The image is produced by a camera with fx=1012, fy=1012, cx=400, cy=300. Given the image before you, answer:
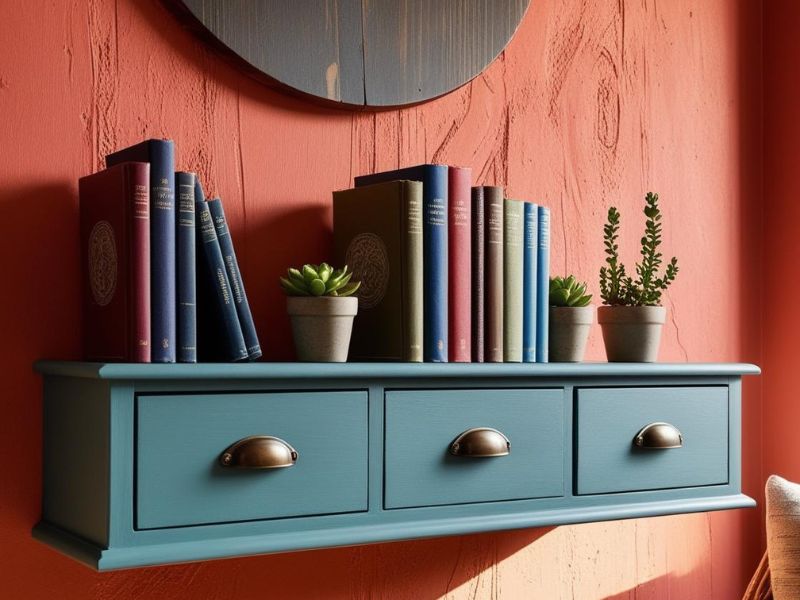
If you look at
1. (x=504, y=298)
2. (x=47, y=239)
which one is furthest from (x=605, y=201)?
(x=47, y=239)

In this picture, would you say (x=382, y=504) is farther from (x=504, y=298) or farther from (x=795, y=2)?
(x=795, y=2)

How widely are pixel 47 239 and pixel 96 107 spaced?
0.60 feet

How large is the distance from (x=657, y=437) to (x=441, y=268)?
1.29 ft

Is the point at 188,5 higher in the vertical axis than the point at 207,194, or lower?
higher

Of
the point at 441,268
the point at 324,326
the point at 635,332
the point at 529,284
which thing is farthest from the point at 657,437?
the point at 324,326

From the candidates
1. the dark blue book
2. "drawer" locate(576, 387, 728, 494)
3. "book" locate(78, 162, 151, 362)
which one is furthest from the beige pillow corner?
"book" locate(78, 162, 151, 362)

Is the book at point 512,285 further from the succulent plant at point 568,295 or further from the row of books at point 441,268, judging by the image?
the succulent plant at point 568,295

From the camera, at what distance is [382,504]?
3.89 ft

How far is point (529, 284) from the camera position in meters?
1.38

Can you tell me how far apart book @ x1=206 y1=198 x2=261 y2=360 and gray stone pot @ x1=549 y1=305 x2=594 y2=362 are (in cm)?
46

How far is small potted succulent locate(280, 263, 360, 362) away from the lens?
3.95ft

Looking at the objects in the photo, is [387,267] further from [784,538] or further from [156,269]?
[784,538]

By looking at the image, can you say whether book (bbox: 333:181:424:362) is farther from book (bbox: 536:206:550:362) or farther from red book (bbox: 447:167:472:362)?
book (bbox: 536:206:550:362)

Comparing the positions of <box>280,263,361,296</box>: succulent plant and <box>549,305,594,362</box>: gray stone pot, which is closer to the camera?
<box>280,263,361,296</box>: succulent plant
